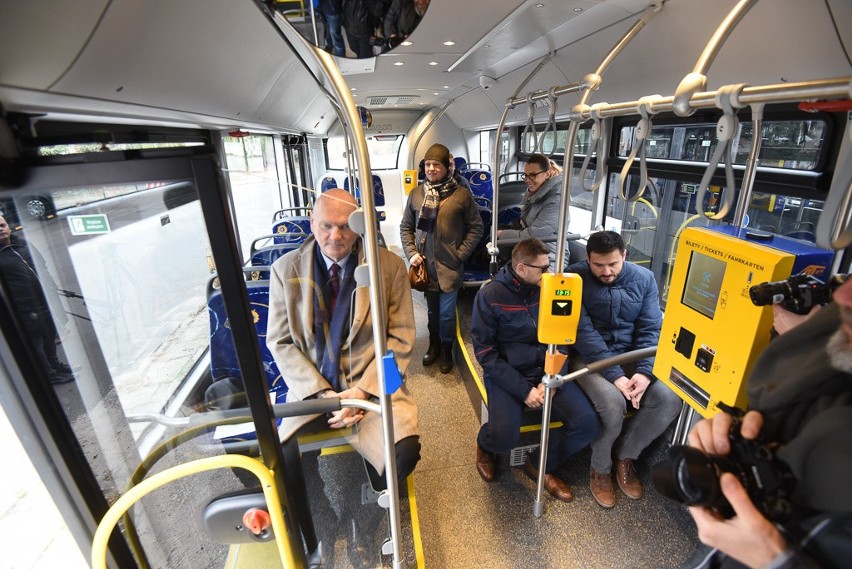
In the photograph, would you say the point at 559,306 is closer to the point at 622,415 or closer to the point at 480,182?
the point at 622,415

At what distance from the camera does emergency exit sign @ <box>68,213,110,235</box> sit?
50.7 inches

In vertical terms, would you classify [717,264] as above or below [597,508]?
above

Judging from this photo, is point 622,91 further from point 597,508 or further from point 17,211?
point 17,211

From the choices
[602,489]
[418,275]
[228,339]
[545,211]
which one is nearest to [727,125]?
[228,339]

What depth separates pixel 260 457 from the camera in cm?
143

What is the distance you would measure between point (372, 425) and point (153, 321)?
Result: 156 centimetres

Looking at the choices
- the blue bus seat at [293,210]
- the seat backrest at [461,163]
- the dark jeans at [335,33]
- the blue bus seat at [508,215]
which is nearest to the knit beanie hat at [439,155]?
the blue bus seat at [293,210]

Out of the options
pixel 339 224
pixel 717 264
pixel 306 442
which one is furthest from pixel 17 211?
pixel 717 264

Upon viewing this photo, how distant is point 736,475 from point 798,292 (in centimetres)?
61

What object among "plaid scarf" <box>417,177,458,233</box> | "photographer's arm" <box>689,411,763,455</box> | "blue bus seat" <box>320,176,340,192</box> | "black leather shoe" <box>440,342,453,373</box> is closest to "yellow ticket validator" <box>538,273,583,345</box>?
"photographer's arm" <box>689,411,763,455</box>

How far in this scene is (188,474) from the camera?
51.7 inches

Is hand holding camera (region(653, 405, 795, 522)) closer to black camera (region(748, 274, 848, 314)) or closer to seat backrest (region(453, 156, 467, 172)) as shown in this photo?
black camera (region(748, 274, 848, 314))

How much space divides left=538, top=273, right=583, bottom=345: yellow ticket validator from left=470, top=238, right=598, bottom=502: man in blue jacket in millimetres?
589

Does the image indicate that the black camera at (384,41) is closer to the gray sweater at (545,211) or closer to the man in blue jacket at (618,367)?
the man in blue jacket at (618,367)
